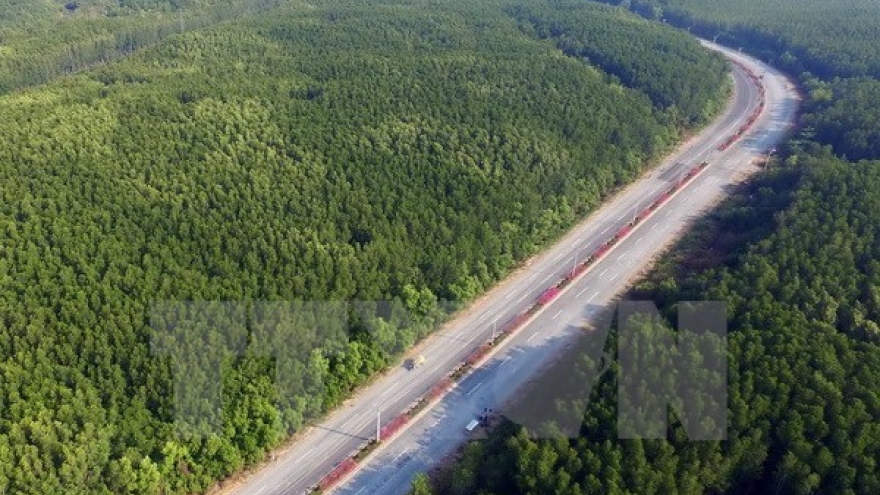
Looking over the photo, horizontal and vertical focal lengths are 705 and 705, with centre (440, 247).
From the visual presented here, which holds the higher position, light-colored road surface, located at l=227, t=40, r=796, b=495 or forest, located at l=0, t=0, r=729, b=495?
forest, located at l=0, t=0, r=729, b=495

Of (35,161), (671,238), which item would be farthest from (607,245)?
(35,161)

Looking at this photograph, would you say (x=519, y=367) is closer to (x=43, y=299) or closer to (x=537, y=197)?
(x=537, y=197)

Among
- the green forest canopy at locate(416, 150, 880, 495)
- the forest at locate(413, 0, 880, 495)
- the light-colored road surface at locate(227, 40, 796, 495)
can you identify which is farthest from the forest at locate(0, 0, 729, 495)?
the green forest canopy at locate(416, 150, 880, 495)

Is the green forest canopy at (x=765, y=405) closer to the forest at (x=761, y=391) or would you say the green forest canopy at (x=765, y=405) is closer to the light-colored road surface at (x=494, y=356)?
the forest at (x=761, y=391)

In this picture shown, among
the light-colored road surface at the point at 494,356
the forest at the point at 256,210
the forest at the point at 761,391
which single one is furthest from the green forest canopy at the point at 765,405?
the forest at the point at 256,210

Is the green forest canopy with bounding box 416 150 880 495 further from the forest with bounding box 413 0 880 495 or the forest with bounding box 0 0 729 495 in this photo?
the forest with bounding box 0 0 729 495
